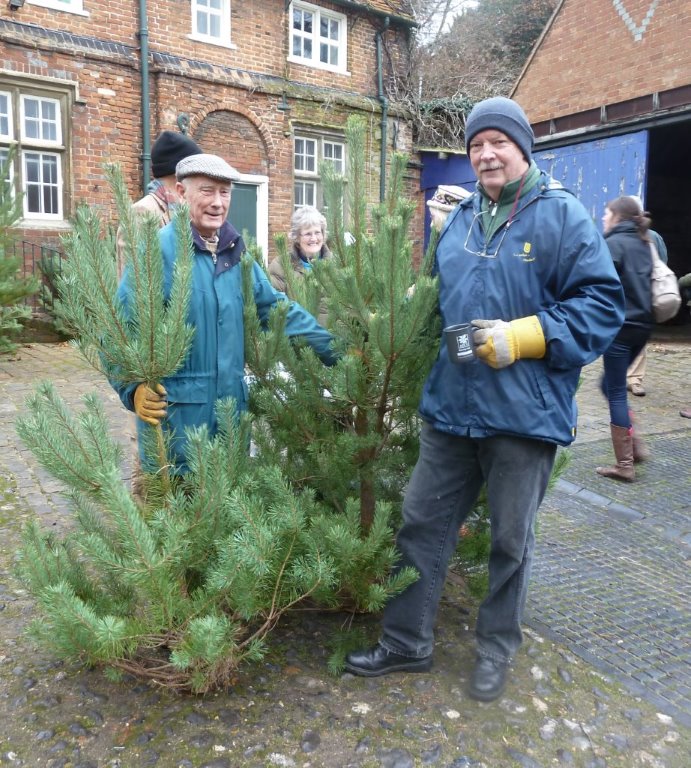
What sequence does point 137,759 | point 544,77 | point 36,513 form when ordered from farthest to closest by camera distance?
point 544,77
point 36,513
point 137,759

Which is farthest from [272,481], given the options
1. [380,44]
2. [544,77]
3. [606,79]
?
[380,44]

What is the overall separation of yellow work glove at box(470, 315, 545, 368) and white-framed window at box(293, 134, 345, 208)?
43.2ft

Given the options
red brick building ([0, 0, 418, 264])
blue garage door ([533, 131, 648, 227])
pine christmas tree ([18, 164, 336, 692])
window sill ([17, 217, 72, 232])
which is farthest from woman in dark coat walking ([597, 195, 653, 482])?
window sill ([17, 217, 72, 232])

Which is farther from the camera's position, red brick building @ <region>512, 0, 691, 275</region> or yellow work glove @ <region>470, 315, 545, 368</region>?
red brick building @ <region>512, 0, 691, 275</region>

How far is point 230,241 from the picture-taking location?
109 inches

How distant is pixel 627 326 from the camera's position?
5207 mm

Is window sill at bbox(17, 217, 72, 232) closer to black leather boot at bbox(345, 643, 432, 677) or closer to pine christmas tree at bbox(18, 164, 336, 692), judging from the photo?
pine christmas tree at bbox(18, 164, 336, 692)

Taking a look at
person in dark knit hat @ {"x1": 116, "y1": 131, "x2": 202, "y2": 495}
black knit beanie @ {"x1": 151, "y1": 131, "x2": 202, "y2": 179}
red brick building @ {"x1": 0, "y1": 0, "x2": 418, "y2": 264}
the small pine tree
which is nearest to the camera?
person in dark knit hat @ {"x1": 116, "y1": 131, "x2": 202, "y2": 495}

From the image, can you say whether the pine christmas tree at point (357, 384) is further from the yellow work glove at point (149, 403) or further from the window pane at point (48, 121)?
the window pane at point (48, 121)

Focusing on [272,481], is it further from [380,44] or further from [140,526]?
[380,44]

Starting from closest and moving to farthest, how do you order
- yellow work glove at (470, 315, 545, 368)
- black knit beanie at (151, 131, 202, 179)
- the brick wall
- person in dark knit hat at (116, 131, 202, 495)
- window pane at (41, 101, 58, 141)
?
yellow work glove at (470, 315, 545, 368), person in dark knit hat at (116, 131, 202, 495), black knit beanie at (151, 131, 202, 179), the brick wall, window pane at (41, 101, 58, 141)

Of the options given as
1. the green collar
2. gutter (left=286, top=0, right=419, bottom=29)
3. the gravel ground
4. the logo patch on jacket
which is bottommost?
the gravel ground

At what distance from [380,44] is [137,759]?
16.0 metres

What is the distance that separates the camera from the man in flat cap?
2.61m
